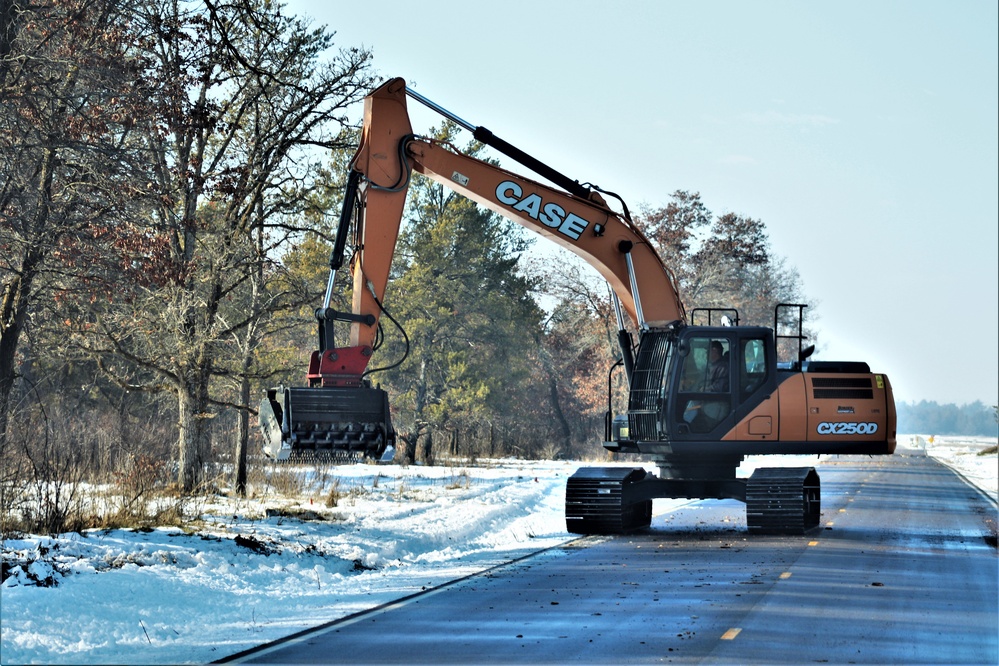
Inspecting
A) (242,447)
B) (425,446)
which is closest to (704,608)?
(242,447)

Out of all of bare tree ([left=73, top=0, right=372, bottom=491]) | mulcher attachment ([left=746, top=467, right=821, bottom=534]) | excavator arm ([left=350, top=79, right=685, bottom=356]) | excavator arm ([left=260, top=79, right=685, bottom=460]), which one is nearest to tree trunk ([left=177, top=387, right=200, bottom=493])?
bare tree ([left=73, top=0, right=372, bottom=491])

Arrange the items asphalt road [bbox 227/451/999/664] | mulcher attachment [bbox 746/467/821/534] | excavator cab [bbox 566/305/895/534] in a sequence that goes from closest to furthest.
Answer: asphalt road [bbox 227/451/999/664] → mulcher attachment [bbox 746/467/821/534] → excavator cab [bbox 566/305/895/534]

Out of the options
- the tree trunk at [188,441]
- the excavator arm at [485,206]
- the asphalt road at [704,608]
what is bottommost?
the asphalt road at [704,608]

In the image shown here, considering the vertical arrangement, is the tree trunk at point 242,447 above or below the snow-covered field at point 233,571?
above

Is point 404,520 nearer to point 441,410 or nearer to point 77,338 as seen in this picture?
point 77,338

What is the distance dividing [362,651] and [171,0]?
30.9ft

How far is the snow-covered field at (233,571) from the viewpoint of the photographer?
33.6 feet

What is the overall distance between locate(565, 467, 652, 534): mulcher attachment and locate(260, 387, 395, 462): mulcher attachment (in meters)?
6.08

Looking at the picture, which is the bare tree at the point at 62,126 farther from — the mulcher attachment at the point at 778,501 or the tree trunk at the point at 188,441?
the mulcher attachment at the point at 778,501

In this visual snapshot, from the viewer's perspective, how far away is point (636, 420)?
20.7 meters

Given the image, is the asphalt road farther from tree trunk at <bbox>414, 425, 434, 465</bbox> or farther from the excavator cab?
tree trunk at <bbox>414, 425, 434, 465</bbox>

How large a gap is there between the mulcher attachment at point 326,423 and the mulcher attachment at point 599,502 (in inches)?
239

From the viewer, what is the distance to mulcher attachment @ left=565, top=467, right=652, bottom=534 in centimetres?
2044

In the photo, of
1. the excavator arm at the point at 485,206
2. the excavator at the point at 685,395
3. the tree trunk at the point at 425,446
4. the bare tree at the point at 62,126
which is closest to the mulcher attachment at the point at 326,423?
the excavator arm at the point at 485,206
